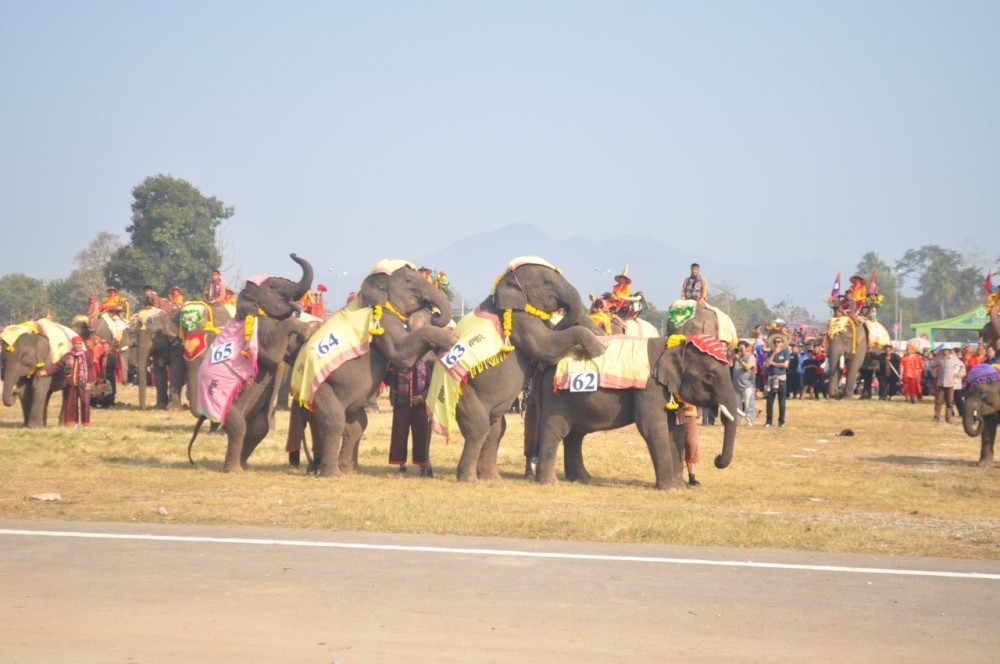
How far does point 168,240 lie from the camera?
72.5 metres

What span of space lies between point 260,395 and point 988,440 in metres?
10.1

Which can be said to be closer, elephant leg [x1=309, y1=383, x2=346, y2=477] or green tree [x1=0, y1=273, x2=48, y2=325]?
elephant leg [x1=309, y1=383, x2=346, y2=477]

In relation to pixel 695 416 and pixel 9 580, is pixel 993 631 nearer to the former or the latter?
pixel 9 580

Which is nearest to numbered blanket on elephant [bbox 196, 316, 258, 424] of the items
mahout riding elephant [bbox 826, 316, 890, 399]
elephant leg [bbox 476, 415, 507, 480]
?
elephant leg [bbox 476, 415, 507, 480]

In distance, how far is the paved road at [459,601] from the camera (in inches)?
283

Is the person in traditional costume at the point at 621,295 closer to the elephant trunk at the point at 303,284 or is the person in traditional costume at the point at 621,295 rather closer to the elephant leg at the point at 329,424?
the elephant trunk at the point at 303,284

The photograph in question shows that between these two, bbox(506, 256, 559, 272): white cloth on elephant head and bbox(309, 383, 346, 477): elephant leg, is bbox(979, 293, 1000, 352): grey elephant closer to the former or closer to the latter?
bbox(506, 256, 559, 272): white cloth on elephant head

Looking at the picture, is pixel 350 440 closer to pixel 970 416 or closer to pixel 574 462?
pixel 574 462

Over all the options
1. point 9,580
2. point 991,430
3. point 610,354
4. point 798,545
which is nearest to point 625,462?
point 610,354

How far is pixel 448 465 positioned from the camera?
55.9ft

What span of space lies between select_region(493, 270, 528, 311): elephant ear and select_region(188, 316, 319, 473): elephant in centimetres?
248

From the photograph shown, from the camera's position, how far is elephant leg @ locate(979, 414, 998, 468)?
17891 mm

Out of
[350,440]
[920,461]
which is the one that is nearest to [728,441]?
[350,440]

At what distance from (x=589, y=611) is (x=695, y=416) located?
288 inches
